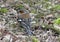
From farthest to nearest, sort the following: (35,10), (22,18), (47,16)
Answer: (35,10) < (47,16) < (22,18)

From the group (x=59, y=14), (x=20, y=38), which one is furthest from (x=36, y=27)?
(x=59, y=14)

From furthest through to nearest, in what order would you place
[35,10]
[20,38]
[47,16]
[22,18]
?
[35,10], [47,16], [22,18], [20,38]

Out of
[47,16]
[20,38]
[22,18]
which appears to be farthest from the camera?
[47,16]

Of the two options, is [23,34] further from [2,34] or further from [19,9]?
[19,9]

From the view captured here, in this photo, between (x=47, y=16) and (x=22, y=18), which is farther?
(x=47, y=16)

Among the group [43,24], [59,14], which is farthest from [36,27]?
[59,14]

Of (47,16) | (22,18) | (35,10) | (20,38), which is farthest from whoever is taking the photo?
(35,10)

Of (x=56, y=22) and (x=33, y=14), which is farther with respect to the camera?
(x=33, y=14)

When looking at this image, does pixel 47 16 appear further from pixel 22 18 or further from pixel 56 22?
pixel 22 18
